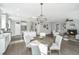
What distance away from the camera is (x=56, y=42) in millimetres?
2137

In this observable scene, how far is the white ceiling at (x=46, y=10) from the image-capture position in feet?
6.51

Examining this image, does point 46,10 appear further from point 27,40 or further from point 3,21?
point 3,21

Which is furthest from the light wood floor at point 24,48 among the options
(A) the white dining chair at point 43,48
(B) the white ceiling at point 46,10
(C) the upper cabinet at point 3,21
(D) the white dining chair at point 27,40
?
(B) the white ceiling at point 46,10

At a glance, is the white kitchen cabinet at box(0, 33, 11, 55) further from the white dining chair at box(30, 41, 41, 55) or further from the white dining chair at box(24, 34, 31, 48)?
the white dining chair at box(30, 41, 41, 55)

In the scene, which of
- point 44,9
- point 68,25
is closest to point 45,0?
point 44,9

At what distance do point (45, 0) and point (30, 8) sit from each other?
1.04 ft

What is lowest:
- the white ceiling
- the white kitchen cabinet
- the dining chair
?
the dining chair

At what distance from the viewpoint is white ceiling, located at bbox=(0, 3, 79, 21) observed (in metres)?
1.98

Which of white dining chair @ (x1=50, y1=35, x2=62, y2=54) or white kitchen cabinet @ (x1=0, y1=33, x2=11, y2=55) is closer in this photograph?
white kitchen cabinet @ (x1=0, y1=33, x2=11, y2=55)

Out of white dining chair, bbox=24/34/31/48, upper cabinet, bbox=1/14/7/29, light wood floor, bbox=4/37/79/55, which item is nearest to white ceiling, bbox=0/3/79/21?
upper cabinet, bbox=1/14/7/29

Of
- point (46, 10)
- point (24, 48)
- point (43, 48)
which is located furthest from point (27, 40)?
point (46, 10)

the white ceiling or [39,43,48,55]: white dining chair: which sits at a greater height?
the white ceiling

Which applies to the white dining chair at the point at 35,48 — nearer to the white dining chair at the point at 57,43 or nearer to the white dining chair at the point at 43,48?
the white dining chair at the point at 43,48
